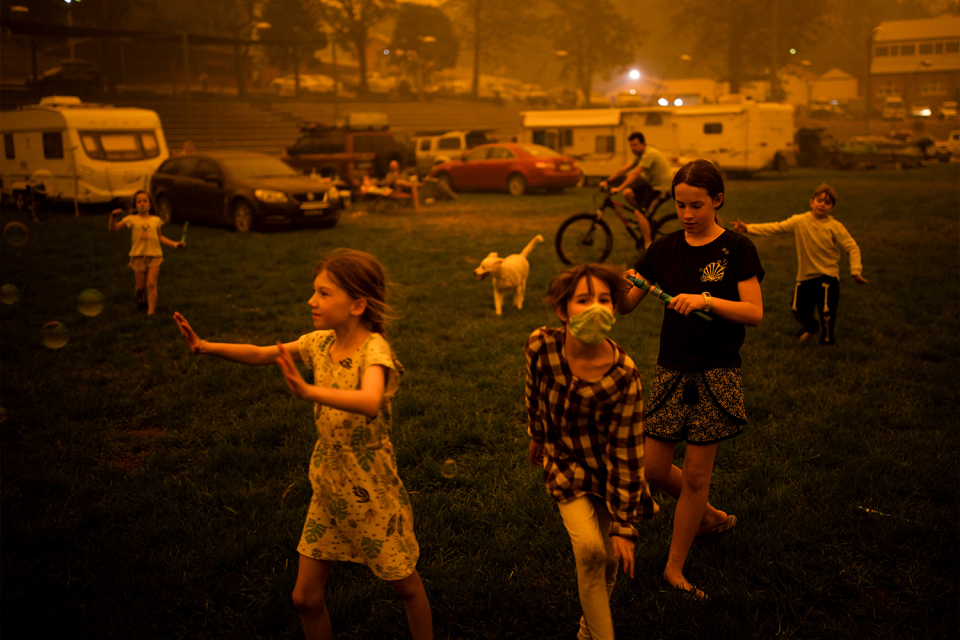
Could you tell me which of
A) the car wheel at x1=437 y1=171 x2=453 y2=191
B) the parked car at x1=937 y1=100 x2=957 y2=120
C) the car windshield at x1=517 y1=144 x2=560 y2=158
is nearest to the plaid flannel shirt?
the car windshield at x1=517 y1=144 x2=560 y2=158

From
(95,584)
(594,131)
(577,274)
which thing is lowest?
(95,584)

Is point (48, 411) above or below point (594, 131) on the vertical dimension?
below

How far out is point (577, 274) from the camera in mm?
2557

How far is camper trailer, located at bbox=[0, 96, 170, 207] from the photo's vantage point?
1931 centimetres

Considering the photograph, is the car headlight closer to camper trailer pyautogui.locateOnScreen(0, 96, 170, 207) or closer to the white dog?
camper trailer pyautogui.locateOnScreen(0, 96, 170, 207)

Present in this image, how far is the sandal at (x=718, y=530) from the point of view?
3.77 metres

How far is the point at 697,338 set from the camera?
323 centimetres

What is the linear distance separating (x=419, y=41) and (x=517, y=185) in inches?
2118

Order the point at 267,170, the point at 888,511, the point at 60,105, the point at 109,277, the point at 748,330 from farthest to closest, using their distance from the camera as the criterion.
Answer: the point at 60,105, the point at 267,170, the point at 109,277, the point at 748,330, the point at 888,511

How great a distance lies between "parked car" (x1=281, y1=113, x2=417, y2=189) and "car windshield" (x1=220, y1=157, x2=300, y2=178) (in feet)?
15.0

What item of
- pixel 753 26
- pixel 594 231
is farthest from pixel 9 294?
pixel 753 26

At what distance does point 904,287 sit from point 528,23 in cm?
7083

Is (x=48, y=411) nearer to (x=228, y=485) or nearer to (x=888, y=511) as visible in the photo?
(x=228, y=485)

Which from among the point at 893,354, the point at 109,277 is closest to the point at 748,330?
the point at 893,354
